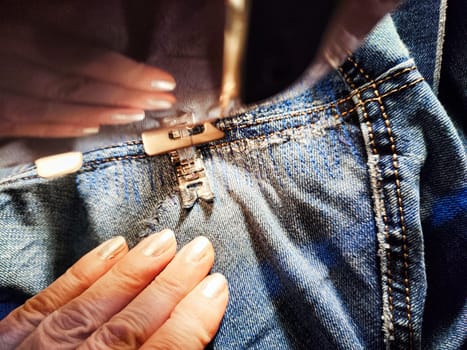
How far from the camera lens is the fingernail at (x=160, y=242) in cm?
40

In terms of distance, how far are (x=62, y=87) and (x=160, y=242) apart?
26 cm

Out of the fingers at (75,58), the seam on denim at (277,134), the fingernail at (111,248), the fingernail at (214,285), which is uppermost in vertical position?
the fingers at (75,58)

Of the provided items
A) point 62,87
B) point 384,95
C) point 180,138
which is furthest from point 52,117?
point 384,95

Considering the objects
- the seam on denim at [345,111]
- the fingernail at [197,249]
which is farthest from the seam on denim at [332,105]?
the fingernail at [197,249]

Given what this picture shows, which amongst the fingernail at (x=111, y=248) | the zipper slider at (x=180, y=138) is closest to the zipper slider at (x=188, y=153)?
the zipper slider at (x=180, y=138)

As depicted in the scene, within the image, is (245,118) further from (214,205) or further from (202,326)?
(202,326)

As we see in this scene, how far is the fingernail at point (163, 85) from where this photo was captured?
19cm

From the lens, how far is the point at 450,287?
16.1 inches

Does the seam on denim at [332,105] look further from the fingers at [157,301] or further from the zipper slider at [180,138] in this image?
the fingers at [157,301]

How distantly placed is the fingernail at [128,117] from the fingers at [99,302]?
22 centimetres

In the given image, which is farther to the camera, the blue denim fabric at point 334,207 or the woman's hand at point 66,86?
the blue denim fabric at point 334,207

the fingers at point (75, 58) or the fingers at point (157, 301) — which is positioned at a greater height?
the fingers at point (75, 58)

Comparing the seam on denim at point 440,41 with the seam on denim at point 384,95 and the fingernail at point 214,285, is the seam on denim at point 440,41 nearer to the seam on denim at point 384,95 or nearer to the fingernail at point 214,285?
the seam on denim at point 384,95

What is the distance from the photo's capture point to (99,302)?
1.44ft
